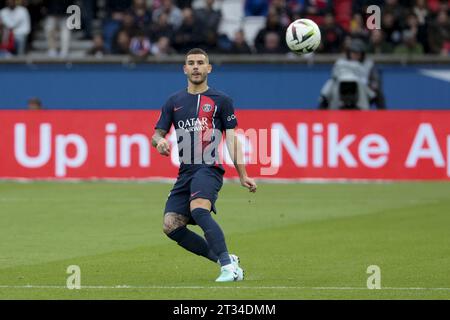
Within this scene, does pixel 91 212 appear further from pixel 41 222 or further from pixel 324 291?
pixel 324 291

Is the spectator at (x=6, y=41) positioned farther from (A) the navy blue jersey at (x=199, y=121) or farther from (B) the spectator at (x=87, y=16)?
(A) the navy blue jersey at (x=199, y=121)

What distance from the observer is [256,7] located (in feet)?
Answer: 103

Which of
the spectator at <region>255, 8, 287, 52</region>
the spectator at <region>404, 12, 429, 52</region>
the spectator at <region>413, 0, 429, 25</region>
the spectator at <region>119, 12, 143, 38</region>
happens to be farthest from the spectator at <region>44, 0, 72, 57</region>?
the spectator at <region>413, 0, 429, 25</region>

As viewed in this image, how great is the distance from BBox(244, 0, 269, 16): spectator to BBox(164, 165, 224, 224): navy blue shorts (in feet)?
64.3

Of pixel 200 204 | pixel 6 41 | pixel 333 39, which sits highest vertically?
pixel 333 39

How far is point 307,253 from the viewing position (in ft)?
47.5

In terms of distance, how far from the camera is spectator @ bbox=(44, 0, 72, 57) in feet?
102

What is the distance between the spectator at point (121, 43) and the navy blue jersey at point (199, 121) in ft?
59.5

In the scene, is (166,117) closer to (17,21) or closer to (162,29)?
(162,29)

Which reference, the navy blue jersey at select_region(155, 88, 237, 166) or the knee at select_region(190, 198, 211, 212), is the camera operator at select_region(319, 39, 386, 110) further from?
the knee at select_region(190, 198, 211, 212)

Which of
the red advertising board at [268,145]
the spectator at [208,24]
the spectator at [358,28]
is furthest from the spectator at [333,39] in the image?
the red advertising board at [268,145]

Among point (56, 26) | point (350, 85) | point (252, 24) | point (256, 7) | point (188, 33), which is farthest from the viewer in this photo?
point (252, 24)

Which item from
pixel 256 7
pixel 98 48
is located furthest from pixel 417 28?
pixel 98 48

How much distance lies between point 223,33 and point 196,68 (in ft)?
62.7
